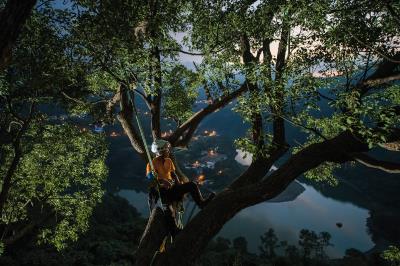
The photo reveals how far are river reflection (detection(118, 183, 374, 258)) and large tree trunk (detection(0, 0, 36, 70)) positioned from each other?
231ft

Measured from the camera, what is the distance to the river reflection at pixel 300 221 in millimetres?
76062

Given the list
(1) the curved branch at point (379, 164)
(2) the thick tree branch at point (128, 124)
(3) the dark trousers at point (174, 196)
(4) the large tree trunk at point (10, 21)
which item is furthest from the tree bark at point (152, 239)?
(4) the large tree trunk at point (10, 21)

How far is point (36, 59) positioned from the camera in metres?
11.4

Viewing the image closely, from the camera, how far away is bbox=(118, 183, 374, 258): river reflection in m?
76.1

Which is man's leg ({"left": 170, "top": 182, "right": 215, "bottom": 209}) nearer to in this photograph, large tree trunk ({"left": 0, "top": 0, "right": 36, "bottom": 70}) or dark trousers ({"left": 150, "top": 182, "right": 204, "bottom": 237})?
dark trousers ({"left": 150, "top": 182, "right": 204, "bottom": 237})

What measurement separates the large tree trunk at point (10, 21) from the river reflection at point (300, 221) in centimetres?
7045

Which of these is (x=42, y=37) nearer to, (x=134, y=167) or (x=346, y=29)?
(x=346, y=29)

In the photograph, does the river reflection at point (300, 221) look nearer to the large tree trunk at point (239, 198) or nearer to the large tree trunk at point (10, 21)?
the large tree trunk at point (239, 198)

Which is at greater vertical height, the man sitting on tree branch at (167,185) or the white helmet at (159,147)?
the white helmet at (159,147)

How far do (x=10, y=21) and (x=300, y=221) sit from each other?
91397 millimetres

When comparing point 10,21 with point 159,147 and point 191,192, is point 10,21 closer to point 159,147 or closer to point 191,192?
point 159,147

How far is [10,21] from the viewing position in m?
3.51

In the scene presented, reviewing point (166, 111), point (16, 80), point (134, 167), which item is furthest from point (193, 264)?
point (134, 167)

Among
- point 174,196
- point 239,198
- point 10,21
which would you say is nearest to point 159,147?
point 174,196
